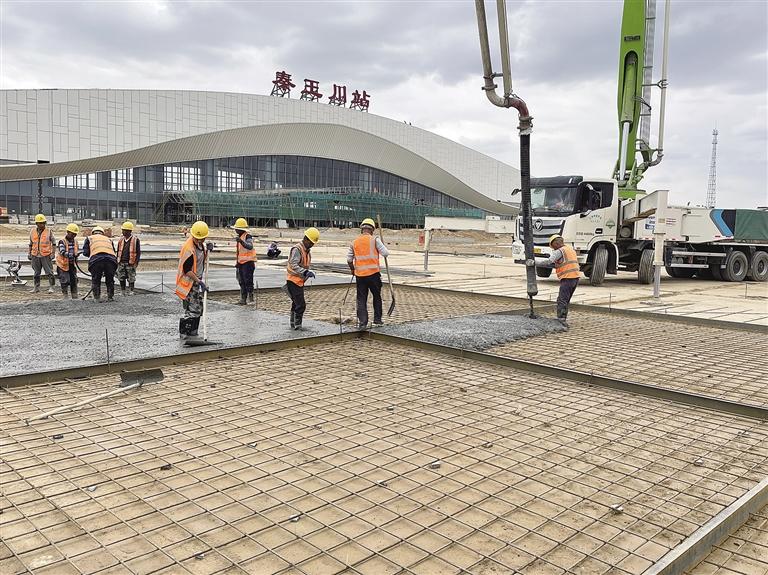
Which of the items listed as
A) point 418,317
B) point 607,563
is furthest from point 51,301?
point 607,563

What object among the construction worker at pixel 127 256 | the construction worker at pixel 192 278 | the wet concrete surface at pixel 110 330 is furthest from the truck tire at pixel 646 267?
the construction worker at pixel 192 278

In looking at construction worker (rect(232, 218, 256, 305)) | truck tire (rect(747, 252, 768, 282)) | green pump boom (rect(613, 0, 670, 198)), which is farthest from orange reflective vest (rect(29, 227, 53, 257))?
truck tire (rect(747, 252, 768, 282))

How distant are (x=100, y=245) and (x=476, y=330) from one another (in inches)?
228

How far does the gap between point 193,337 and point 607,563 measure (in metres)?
4.90

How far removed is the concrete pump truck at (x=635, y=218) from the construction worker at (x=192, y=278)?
29.5ft

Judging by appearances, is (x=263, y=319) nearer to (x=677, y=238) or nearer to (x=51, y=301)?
(x=51, y=301)

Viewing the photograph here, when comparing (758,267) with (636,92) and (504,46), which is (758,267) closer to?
(636,92)

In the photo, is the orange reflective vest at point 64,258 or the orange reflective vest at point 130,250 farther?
the orange reflective vest at point 130,250

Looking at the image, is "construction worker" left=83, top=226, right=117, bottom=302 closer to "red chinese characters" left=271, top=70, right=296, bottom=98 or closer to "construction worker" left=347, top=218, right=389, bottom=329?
"construction worker" left=347, top=218, right=389, bottom=329

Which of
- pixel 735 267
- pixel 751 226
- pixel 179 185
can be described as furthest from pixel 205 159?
pixel 751 226

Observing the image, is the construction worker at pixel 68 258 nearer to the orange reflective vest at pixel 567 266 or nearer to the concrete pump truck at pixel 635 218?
the orange reflective vest at pixel 567 266

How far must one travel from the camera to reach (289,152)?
197ft

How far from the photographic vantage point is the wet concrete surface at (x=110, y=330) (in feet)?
18.1

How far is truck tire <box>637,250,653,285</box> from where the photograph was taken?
15.0 meters
